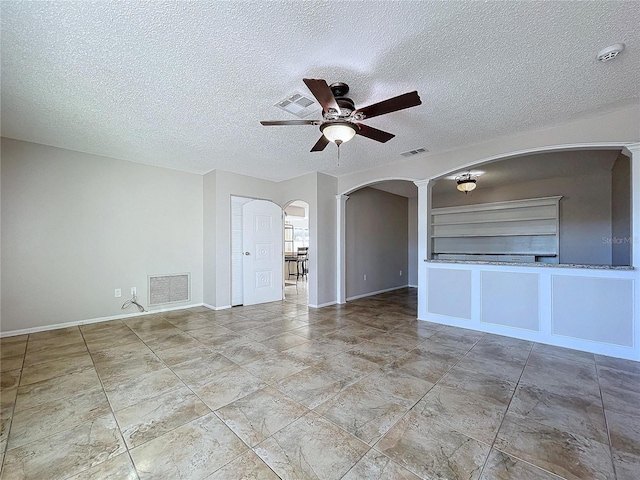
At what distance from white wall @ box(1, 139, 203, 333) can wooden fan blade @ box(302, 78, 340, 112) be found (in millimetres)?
4055

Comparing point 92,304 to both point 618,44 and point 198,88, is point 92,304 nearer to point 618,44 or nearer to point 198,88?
point 198,88

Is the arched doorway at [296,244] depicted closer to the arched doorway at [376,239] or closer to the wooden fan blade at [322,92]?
the arched doorway at [376,239]

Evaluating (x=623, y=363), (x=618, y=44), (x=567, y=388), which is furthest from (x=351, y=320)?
(x=618, y=44)

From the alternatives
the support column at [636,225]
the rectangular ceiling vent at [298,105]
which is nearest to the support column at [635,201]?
the support column at [636,225]

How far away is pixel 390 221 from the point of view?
24.1ft

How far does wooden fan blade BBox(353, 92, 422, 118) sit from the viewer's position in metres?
2.04

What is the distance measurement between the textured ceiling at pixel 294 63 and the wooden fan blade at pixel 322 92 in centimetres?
31

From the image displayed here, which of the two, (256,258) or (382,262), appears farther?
(382,262)

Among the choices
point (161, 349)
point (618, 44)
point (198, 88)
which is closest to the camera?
point (618, 44)

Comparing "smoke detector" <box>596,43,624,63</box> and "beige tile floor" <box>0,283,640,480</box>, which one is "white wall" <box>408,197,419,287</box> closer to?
"beige tile floor" <box>0,283,640,480</box>

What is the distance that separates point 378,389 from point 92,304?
4480mm

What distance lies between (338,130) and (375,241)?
4.67 meters

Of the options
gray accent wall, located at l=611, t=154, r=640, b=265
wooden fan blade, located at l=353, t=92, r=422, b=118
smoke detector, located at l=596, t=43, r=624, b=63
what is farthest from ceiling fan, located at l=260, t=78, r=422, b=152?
gray accent wall, located at l=611, t=154, r=640, b=265

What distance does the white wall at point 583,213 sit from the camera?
5266 mm
